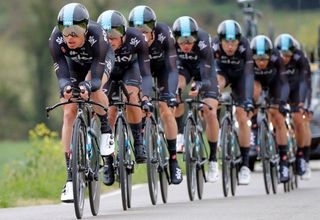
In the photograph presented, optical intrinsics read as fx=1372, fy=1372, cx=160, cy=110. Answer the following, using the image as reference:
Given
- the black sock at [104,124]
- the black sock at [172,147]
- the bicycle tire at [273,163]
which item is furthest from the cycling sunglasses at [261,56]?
the black sock at [104,124]

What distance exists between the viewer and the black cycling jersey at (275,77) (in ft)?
62.3

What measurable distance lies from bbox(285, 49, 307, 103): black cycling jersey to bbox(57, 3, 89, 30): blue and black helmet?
776 centimetres

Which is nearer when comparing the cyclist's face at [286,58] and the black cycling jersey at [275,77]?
the black cycling jersey at [275,77]

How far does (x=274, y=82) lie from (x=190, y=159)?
346cm

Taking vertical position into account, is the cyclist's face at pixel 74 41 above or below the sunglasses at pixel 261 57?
below

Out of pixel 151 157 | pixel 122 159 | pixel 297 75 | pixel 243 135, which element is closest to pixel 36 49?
pixel 297 75

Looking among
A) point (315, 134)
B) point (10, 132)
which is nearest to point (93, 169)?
point (315, 134)

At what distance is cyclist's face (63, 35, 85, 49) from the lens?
12844 millimetres

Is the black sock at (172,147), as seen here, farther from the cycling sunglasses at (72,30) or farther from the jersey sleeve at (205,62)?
the cycling sunglasses at (72,30)

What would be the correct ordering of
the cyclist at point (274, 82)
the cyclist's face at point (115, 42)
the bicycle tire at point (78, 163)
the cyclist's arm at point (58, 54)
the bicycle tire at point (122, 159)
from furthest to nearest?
the cyclist at point (274, 82)
the cyclist's face at point (115, 42)
the bicycle tire at point (122, 159)
the cyclist's arm at point (58, 54)
the bicycle tire at point (78, 163)

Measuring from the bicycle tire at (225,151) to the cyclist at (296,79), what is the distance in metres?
3.02

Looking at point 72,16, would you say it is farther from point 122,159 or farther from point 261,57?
point 261,57

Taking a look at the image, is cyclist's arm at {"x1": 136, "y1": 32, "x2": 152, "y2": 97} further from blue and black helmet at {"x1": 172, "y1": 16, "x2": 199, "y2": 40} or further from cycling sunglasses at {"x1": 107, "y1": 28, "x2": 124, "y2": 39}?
blue and black helmet at {"x1": 172, "y1": 16, "x2": 199, "y2": 40}

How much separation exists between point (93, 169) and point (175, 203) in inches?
94.9
